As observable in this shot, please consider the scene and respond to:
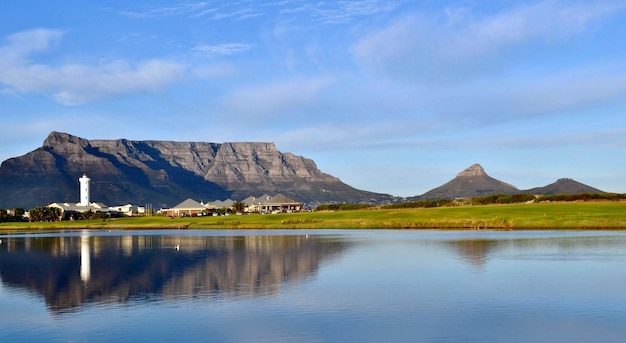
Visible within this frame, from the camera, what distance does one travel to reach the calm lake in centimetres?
2638

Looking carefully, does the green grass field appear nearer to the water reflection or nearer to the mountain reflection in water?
the water reflection

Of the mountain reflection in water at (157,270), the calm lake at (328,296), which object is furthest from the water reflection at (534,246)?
the mountain reflection in water at (157,270)

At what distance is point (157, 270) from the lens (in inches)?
1969

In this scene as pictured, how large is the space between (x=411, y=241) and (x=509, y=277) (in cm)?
3373

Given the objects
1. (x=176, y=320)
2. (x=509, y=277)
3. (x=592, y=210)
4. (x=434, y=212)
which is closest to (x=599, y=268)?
(x=509, y=277)

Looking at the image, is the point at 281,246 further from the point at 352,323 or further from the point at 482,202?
the point at 482,202

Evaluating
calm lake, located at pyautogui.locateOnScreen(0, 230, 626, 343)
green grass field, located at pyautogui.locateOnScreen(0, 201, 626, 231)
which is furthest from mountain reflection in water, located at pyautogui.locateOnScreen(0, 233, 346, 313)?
green grass field, located at pyautogui.locateOnScreen(0, 201, 626, 231)

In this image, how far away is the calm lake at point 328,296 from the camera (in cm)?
2638

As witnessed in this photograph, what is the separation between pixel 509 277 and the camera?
4088cm

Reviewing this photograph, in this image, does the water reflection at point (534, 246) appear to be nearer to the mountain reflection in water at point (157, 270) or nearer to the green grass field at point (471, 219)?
the mountain reflection in water at point (157, 270)

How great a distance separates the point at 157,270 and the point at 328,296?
19.4m

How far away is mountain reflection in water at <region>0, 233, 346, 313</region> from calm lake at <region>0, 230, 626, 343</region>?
5.3 inches

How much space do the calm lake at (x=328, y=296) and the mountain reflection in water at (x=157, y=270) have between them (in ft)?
0.44

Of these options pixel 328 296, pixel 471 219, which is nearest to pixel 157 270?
pixel 328 296
